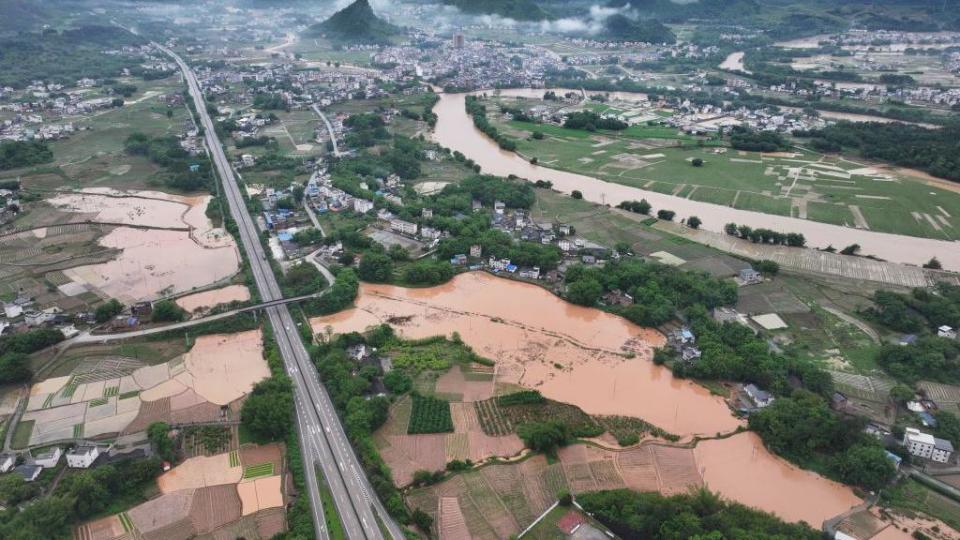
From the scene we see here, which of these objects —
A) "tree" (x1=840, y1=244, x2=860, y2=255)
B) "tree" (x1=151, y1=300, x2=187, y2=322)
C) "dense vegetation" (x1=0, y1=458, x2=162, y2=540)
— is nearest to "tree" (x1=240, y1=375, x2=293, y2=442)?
"dense vegetation" (x1=0, y1=458, x2=162, y2=540)

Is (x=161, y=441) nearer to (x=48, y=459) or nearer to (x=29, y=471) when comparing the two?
(x=48, y=459)

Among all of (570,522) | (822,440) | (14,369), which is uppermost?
(822,440)

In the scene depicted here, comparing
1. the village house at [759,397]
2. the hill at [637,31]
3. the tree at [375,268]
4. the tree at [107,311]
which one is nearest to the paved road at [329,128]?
the tree at [375,268]

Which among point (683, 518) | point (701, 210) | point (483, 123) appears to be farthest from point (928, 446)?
point (483, 123)

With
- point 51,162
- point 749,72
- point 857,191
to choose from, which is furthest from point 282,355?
point 749,72

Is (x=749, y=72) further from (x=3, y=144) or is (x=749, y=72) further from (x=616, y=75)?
(x=3, y=144)
